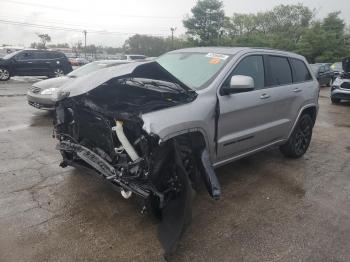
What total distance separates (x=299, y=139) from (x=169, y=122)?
345 cm

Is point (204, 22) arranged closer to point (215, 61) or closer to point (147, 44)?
point (147, 44)

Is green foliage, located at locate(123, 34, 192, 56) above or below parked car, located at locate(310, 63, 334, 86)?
above

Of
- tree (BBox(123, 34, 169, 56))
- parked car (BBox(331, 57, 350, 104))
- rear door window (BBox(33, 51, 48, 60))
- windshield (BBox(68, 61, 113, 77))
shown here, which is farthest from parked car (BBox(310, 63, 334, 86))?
tree (BBox(123, 34, 169, 56))

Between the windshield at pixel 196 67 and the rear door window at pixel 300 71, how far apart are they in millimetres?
1771

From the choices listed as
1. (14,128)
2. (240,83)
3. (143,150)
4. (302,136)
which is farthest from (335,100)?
(143,150)

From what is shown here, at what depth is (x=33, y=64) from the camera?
18875 millimetres

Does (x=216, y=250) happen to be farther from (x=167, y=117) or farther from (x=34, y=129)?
(x=34, y=129)

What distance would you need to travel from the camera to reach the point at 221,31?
2000 inches

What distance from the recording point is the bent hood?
3.56 meters

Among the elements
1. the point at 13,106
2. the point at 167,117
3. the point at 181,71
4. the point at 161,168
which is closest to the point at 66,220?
the point at 161,168

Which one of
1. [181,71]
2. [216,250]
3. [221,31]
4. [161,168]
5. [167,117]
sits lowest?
[216,250]

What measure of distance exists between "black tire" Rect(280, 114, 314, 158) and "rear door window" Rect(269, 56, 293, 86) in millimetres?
837

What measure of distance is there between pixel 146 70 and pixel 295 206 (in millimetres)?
2403

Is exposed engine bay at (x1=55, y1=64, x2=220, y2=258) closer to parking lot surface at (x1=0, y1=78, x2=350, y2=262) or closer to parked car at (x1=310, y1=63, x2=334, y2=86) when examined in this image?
parking lot surface at (x1=0, y1=78, x2=350, y2=262)
